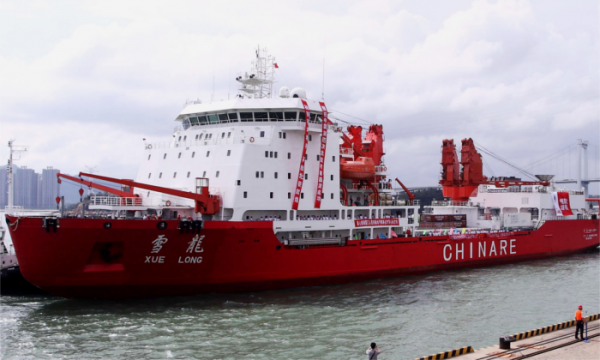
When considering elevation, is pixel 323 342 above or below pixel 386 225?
below

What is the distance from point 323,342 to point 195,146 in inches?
385

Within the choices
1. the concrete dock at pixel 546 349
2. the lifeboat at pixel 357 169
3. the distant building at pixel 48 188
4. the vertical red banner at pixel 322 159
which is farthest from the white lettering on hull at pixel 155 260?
the distant building at pixel 48 188

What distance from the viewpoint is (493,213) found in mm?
30703

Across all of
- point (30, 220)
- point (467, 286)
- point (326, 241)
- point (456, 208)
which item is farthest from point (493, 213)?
point (30, 220)

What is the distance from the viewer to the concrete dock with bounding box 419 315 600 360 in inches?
365

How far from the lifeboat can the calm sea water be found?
15.5 ft

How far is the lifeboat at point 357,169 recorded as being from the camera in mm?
21062

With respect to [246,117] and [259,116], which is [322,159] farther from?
[246,117]

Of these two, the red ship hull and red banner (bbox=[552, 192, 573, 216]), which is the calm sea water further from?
red banner (bbox=[552, 192, 573, 216])

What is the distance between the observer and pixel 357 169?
21.1 meters

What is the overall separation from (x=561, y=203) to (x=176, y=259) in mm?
24430

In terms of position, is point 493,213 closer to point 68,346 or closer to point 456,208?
point 456,208

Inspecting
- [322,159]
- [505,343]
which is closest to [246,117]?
[322,159]

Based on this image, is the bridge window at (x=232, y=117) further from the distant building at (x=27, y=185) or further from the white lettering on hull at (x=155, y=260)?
the distant building at (x=27, y=185)
